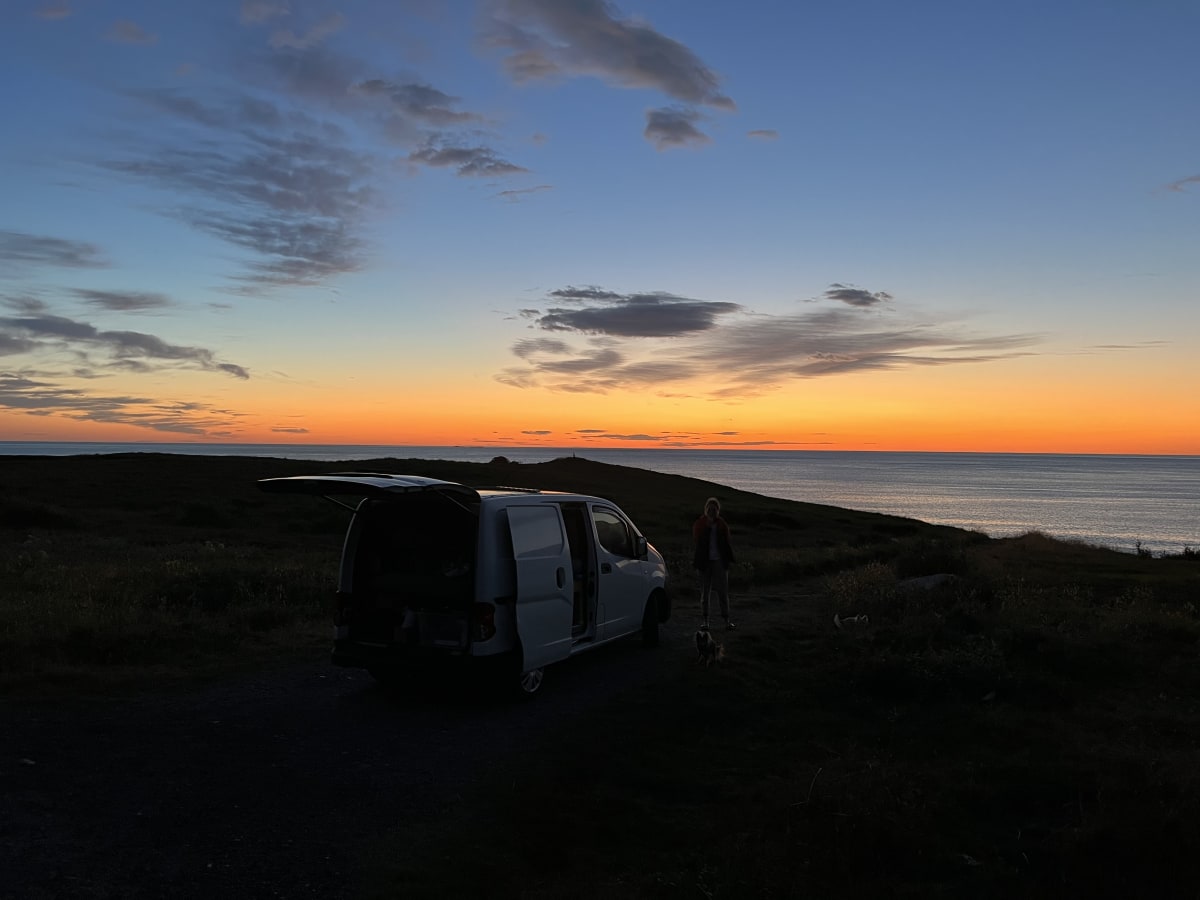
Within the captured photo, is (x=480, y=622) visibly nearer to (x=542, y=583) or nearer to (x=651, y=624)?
(x=542, y=583)

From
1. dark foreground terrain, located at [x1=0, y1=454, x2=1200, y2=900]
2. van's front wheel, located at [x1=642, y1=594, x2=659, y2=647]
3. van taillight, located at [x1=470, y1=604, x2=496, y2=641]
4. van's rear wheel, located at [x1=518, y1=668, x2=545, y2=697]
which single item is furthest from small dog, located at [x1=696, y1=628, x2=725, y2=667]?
van taillight, located at [x1=470, y1=604, x2=496, y2=641]

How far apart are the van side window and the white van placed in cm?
89

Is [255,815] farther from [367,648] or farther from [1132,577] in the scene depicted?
[1132,577]

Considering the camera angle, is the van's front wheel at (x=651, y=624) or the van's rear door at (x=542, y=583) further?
the van's front wheel at (x=651, y=624)

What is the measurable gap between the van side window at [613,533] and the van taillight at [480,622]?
8.93 feet

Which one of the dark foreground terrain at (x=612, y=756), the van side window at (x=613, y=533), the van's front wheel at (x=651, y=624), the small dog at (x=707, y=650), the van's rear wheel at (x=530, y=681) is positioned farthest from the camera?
the van's front wheel at (x=651, y=624)

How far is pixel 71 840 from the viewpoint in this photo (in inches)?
212

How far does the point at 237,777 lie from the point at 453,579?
2980 millimetres

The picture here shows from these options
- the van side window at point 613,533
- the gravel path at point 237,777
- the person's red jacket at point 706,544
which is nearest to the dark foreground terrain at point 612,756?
the gravel path at point 237,777

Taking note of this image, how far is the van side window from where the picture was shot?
11.5m

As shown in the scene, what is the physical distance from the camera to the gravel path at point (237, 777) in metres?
5.04

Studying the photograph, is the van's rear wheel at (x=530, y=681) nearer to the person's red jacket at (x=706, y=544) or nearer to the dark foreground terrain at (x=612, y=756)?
the dark foreground terrain at (x=612, y=756)

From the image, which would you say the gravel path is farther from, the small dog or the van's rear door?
the small dog

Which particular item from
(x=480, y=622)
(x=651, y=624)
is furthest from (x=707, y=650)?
(x=480, y=622)
